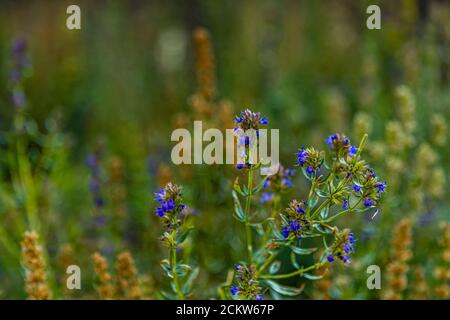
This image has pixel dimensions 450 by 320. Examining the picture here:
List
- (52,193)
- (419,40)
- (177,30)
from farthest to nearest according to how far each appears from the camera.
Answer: (177,30) < (419,40) < (52,193)

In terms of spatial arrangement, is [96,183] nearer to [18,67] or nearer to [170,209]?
[18,67]

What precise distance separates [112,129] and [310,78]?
118 cm

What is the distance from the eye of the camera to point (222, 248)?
191 centimetres

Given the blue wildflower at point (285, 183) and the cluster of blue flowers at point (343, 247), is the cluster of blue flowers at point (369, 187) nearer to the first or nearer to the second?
the cluster of blue flowers at point (343, 247)

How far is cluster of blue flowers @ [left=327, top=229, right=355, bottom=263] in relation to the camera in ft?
3.76

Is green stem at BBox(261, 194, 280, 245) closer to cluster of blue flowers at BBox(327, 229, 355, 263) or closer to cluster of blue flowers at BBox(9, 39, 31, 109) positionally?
cluster of blue flowers at BBox(327, 229, 355, 263)

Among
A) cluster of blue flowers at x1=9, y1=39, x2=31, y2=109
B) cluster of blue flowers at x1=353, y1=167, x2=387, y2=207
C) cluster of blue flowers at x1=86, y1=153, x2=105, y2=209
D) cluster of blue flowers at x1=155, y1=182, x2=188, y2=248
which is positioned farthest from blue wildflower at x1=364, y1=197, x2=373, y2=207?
cluster of blue flowers at x1=9, y1=39, x2=31, y2=109

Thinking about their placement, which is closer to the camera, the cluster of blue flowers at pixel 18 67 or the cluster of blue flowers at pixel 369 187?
→ the cluster of blue flowers at pixel 369 187

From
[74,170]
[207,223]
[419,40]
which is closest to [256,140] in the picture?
[207,223]

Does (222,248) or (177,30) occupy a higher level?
(177,30)

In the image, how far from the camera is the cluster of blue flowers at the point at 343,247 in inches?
45.1

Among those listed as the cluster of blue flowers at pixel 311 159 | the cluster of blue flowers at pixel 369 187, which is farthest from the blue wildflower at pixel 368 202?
the cluster of blue flowers at pixel 311 159

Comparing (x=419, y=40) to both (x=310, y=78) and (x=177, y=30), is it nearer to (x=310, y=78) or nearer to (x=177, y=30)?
(x=310, y=78)

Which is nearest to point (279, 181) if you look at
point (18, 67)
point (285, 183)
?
point (285, 183)
